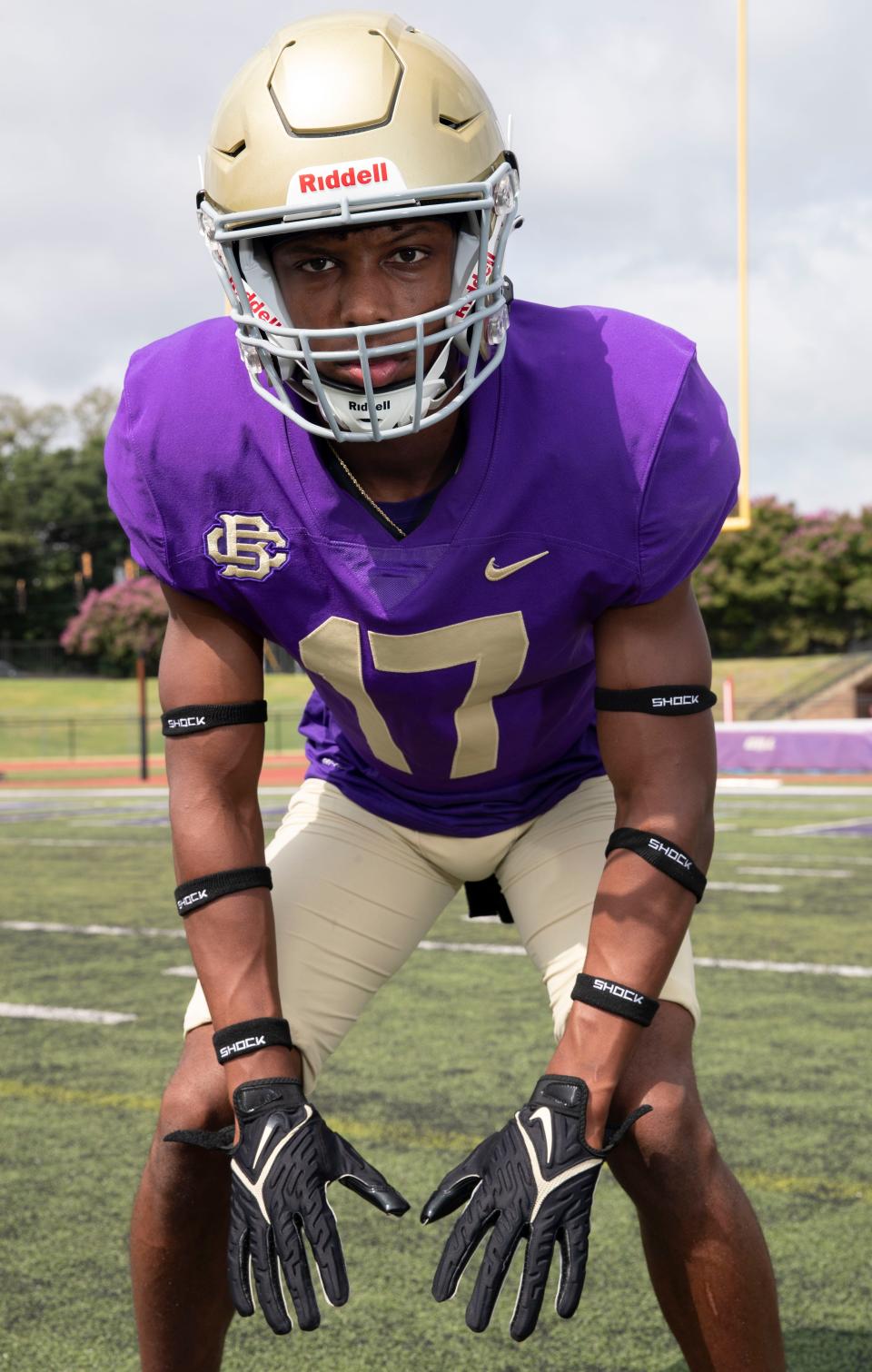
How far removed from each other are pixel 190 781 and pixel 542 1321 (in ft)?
4.15

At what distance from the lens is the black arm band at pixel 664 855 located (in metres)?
Answer: 1.92

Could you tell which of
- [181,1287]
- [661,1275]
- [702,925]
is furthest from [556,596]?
[702,925]

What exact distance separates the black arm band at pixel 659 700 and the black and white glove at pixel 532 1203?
19.6 inches

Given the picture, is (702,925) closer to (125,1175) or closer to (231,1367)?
(125,1175)

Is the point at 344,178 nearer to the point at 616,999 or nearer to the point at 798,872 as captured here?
the point at 616,999

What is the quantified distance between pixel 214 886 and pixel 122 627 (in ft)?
145

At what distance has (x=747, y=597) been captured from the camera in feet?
138

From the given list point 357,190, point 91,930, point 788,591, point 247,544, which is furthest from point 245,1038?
point 788,591

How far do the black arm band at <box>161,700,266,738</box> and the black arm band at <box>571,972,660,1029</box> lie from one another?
0.59 m

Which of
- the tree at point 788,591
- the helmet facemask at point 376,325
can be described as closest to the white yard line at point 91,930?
the helmet facemask at point 376,325

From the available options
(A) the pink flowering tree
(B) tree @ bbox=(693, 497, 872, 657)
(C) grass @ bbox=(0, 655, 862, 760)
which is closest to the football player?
(C) grass @ bbox=(0, 655, 862, 760)

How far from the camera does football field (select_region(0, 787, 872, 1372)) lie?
2.53 meters

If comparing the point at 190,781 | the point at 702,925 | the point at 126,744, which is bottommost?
the point at 126,744

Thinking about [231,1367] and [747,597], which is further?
[747,597]
